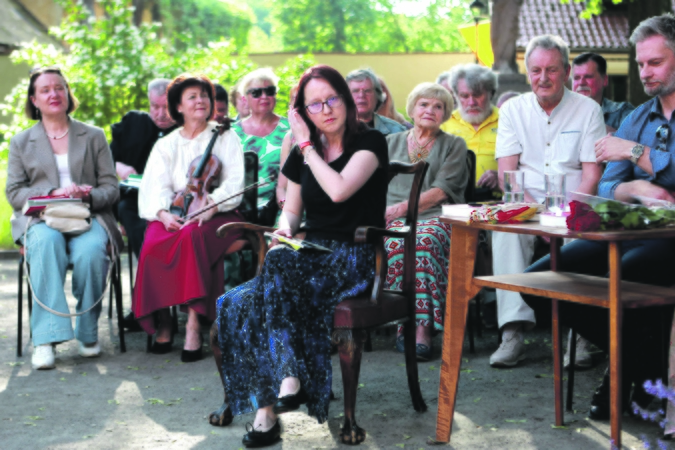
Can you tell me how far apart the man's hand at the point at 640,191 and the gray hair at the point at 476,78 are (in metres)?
2.62

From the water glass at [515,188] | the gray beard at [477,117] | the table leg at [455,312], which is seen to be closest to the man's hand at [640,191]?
the water glass at [515,188]

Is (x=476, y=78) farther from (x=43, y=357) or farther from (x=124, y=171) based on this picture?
(x=43, y=357)

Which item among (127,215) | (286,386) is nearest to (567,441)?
(286,386)

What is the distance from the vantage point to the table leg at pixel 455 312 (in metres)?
3.65

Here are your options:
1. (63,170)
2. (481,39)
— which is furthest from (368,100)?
(481,39)

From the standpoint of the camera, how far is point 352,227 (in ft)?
13.5

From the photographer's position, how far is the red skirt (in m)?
5.35

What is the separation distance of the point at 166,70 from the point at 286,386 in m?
9.69

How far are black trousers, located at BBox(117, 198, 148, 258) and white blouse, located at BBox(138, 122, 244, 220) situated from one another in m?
0.61

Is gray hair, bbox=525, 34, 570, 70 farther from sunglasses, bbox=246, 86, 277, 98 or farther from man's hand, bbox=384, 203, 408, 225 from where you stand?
sunglasses, bbox=246, 86, 277, 98

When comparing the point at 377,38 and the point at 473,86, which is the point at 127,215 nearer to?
the point at 473,86

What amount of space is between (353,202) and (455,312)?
2.58ft

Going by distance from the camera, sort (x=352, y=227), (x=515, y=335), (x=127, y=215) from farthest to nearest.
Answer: (x=127, y=215), (x=515, y=335), (x=352, y=227)

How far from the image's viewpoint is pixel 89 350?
547cm
